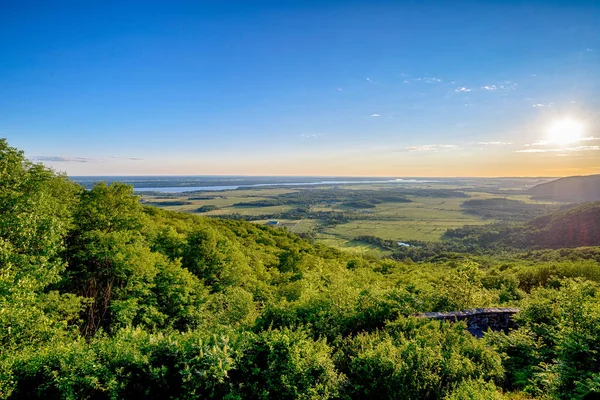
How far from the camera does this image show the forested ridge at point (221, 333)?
8.72m

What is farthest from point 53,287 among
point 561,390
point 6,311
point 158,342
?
point 561,390

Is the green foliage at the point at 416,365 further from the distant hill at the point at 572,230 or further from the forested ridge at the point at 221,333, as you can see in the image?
the distant hill at the point at 572,230

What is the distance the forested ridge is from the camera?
872 centimetres

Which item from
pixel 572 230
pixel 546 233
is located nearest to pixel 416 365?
pixel 572 230

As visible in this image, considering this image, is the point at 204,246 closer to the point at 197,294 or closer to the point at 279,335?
the point at 197,294

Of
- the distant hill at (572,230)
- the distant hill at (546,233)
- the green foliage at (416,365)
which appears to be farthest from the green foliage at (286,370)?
the distant hill at (572,230)

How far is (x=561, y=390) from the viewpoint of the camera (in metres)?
8.25

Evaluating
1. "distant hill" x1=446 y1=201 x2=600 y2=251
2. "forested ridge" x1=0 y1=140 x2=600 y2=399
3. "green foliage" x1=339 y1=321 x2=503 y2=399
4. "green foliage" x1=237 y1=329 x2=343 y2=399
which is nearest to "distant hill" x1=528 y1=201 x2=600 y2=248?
"distant hill" x1=446 y1=201 x2=600 y2=251

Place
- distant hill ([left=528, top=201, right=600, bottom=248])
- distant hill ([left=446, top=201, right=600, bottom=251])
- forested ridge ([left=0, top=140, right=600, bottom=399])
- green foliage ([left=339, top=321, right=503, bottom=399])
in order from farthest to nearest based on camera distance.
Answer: distant hill ([left=446, top=201, right=600, bottom=251]) → distant hill ([left=528, top=201, right=600, bottom=248]) → forested ridge ([left=0, top=140, right=600, bottom=399]) → green foliage ([left=339, top=321, right=503, bottom=399])

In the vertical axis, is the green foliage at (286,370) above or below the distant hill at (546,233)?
above

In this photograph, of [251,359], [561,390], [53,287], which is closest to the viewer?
[561,390]

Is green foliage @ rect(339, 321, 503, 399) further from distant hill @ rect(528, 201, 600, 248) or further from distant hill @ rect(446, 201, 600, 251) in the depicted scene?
distant hill @ rect(528, 201, 600, 248)

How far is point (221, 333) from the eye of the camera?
10.9m

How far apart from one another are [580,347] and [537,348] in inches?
147
